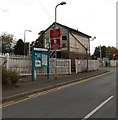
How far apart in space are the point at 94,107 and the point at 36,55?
29.1ft

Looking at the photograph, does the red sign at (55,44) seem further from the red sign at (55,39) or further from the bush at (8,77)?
the bush at (8,77)

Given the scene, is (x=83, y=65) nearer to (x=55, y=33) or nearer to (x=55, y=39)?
(x=55, y=39)

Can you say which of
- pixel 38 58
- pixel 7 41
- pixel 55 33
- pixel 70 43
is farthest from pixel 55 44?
pixel 7 41

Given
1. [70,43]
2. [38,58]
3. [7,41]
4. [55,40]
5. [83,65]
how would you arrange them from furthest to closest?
[7,41] < [70,43] < [83,65] < [55,40] < [38,58]

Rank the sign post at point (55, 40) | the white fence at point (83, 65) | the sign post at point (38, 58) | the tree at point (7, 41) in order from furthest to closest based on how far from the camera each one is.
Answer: the tree at point (7, 41)
the white fence at point (83, 65)
the sign post at point (55, 40)
the sign post at point (38, 58)

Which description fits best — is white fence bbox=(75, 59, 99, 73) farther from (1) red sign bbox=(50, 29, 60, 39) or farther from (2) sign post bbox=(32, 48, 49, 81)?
Answer: (2) sign post bbox=(32, 48, 49, 81)

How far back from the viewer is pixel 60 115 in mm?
6203

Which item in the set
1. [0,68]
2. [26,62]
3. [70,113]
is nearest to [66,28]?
[26,62]

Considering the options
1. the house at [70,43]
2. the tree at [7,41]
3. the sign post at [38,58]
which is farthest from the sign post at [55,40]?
the tree at [7,41]

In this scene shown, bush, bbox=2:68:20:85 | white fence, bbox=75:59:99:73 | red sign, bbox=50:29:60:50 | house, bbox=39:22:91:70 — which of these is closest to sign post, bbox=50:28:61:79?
red sign, bbox=50:29:60:50

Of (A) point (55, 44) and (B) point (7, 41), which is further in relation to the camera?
(B) point (7, 41)

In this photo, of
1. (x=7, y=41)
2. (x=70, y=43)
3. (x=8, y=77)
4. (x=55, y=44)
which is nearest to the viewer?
(x=8, y=77)

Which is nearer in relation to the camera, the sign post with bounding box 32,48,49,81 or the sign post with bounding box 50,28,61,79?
the sign post with bounding box 32,48,49,81

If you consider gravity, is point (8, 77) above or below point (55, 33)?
below
